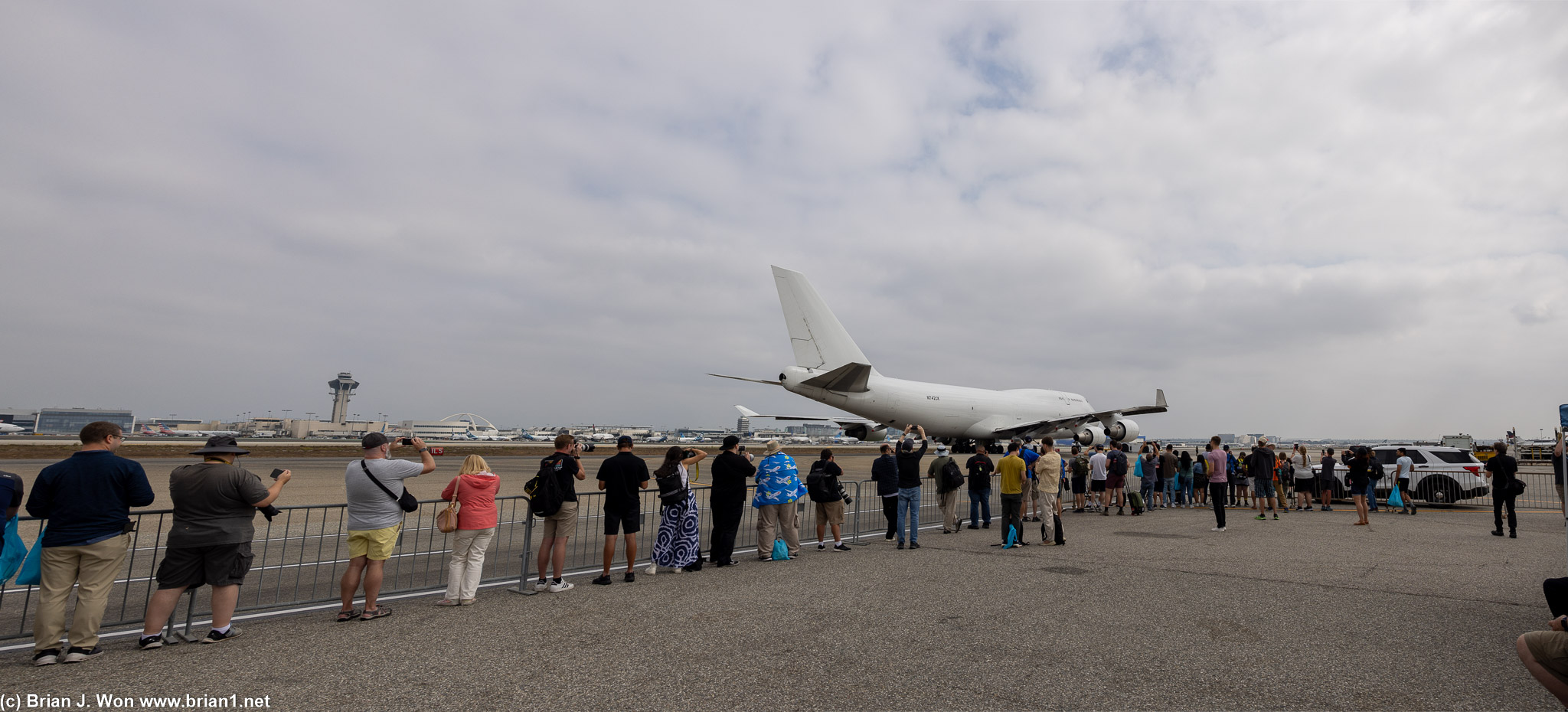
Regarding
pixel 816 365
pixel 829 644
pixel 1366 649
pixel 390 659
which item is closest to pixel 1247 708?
pixel 1366 649

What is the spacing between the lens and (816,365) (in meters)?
30.1

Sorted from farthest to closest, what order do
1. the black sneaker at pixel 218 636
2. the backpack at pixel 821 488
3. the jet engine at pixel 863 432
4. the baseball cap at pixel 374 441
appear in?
the jet engine at pixel 863 432 < the backpack at pixel 821 488 < the baseball cap at pixel 374 441 < the black sneaker at pixel 218 636

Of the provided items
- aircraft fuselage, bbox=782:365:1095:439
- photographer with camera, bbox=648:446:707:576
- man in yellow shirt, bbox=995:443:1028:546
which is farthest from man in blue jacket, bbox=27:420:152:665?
aircraft fuselage, bbox=782:365:1095:439

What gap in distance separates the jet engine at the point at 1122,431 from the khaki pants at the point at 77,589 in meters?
39.4

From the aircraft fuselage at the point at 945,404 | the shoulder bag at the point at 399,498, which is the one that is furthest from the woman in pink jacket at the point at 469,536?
the aircraft fuselage at the point at 945,404

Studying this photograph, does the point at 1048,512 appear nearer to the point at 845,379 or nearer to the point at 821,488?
the point at 821,488

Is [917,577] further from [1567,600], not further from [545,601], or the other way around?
[1567,600]

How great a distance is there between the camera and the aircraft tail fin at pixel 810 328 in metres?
29.3

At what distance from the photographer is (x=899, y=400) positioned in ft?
105

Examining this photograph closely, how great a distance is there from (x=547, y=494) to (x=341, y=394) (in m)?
212

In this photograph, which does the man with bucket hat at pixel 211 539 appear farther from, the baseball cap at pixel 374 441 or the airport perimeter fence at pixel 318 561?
the baseball cap at pixel 374 441

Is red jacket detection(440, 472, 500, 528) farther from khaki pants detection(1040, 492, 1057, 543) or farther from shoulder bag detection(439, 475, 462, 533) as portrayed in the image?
khaki pants detection(1040, 492, 1057, 543)

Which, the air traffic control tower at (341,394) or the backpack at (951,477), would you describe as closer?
the backpack at (951,477)

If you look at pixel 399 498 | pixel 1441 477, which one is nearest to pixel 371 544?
pixel 399 498
